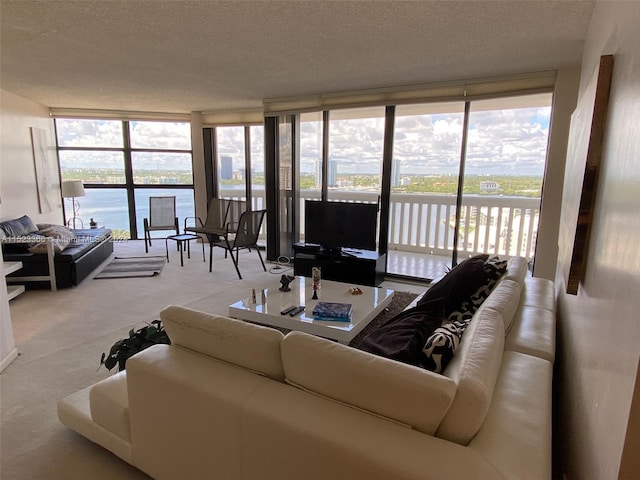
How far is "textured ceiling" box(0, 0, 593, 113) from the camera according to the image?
→ 85.1 inches

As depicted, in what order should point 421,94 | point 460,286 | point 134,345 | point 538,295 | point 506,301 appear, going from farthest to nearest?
1. point 421,94
2. point 460,286
3. point 538,295
4. point 134,345
5. point 506,301

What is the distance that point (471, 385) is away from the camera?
101 centimetres

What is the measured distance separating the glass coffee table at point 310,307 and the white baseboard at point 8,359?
1496mm

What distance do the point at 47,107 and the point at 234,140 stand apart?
295 cm

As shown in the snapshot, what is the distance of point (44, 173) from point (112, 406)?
542cm

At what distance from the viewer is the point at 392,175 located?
444 cm

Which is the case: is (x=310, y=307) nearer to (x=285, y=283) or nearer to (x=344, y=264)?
(x=285, y=283)

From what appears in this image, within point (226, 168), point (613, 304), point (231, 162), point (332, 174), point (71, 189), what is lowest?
point (613, 304)

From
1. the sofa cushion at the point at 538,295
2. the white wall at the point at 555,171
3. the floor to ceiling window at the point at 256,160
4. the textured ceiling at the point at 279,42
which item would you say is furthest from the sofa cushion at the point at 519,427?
the floor to ceiling window at the point at 256,160

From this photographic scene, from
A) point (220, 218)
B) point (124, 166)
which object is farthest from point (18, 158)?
point (220, 218)

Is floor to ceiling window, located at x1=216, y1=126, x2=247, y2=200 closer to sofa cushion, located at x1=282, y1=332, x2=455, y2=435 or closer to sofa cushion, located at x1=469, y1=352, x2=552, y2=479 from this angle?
sofa cushion, located at x1=282, y1=332, x2=455, y2=435

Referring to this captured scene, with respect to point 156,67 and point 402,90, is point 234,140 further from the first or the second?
point 402,90

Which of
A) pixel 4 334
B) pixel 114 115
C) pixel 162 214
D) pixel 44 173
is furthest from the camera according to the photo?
pixel 162 214

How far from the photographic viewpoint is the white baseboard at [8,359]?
2453mm
